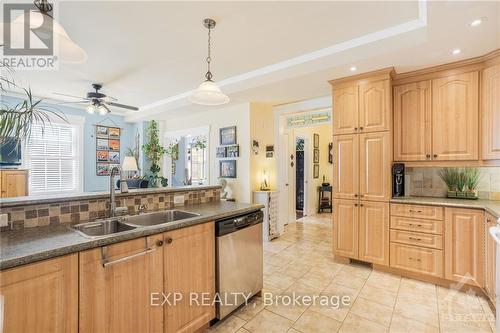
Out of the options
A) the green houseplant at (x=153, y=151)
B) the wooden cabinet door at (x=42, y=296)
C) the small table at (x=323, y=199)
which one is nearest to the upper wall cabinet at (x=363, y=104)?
the wooden cabinet door at (x=42, y=296)

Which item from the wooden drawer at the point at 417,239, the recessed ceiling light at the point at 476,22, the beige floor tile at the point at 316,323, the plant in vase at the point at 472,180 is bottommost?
→ the beige floor tile at the point at 316,323

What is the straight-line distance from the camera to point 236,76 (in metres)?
3.97

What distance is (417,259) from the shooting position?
2863 millimetres

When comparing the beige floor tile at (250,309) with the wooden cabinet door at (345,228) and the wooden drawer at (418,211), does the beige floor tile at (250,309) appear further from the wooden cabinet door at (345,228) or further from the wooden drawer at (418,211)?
the wooden drawer at (418,211)

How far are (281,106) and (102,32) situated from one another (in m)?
3.11

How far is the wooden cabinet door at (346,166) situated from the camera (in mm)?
3262

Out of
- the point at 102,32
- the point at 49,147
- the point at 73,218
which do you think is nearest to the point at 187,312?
the point at 73,218

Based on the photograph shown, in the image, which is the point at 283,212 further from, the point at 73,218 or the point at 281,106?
the point at 73,218

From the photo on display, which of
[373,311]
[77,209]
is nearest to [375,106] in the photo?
[373,311]

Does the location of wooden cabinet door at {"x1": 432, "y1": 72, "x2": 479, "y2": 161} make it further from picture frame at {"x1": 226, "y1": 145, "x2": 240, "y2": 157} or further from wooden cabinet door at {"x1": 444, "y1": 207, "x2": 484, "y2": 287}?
picture frame at {"x1": 226, "y1": 145, "x2": 240, "y2": 157}

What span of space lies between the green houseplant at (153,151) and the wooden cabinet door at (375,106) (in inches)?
193

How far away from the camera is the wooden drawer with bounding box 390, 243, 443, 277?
2.75 m

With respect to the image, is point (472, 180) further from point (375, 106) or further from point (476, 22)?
point (476, 22)

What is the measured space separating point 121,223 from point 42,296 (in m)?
0.72
